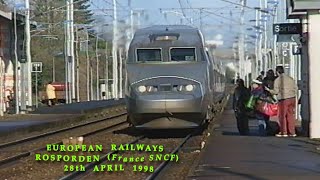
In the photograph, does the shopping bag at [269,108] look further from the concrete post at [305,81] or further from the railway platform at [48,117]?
the railway platform at [48,117]

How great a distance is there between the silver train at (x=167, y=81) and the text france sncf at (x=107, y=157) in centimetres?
134

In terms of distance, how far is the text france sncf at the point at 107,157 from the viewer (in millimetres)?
15797

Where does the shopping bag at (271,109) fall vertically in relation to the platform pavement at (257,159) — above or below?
above

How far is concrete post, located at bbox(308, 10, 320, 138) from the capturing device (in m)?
19.6

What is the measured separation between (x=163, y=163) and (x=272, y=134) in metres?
6.32

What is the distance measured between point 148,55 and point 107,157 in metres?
6.51

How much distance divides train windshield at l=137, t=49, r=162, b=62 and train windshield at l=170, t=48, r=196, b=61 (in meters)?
0.41

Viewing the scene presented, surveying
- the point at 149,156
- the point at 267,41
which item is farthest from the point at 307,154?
the point at 267,41

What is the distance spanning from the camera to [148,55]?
76.6ft

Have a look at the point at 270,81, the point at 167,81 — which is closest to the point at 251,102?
the point at 270,81

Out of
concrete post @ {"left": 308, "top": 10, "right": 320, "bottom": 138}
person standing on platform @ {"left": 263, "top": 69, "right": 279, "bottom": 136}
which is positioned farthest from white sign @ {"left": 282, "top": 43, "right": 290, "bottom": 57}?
concrete post @ {"left": 308, "top": 10, "right": 320, "bottom": 138}

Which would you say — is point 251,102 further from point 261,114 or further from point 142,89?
point 142,89

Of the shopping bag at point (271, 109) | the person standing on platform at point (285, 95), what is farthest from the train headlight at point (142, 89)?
the person standing on platform at point (285, 95)

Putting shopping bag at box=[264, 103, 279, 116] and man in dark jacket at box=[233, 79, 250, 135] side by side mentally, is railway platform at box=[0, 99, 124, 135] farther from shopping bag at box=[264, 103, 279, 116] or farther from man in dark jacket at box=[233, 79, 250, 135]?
shopping bag at box=[264, 103, 279, 116]
